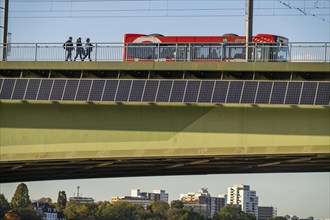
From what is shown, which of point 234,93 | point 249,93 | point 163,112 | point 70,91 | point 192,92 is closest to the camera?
point 249,93

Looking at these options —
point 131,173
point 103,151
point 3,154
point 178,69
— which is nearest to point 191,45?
point 178,69

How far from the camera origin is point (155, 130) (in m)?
60.3

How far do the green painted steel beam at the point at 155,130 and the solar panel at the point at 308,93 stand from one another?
0.42 meters

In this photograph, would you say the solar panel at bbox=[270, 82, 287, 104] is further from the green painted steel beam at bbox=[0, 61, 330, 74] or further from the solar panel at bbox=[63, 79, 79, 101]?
the solar panel at bbox=[63, 79, 79, 101]

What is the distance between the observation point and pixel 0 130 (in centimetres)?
6275

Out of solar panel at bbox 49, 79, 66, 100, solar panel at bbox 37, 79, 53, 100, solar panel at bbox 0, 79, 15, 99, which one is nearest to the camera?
solar panel at bbox 49, 79, 66, 100

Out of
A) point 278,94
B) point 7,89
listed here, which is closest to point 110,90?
point 7,89

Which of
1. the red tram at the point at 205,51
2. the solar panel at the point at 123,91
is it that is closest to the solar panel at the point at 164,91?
the solar panel at the point at 123,91

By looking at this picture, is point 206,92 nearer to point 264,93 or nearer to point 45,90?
point 264,93

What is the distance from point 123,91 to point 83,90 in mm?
2561

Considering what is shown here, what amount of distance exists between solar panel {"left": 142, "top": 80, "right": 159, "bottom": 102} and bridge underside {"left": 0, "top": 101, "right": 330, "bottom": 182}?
1.53 ft

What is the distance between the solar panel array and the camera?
2279 inches

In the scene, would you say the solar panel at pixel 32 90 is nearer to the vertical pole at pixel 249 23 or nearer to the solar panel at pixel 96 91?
the solar panel at pixel 96 91

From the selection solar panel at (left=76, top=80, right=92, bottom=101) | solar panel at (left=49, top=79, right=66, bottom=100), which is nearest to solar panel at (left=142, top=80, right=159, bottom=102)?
solar panel at (left=76, top=80, right=92, bottom=101)
